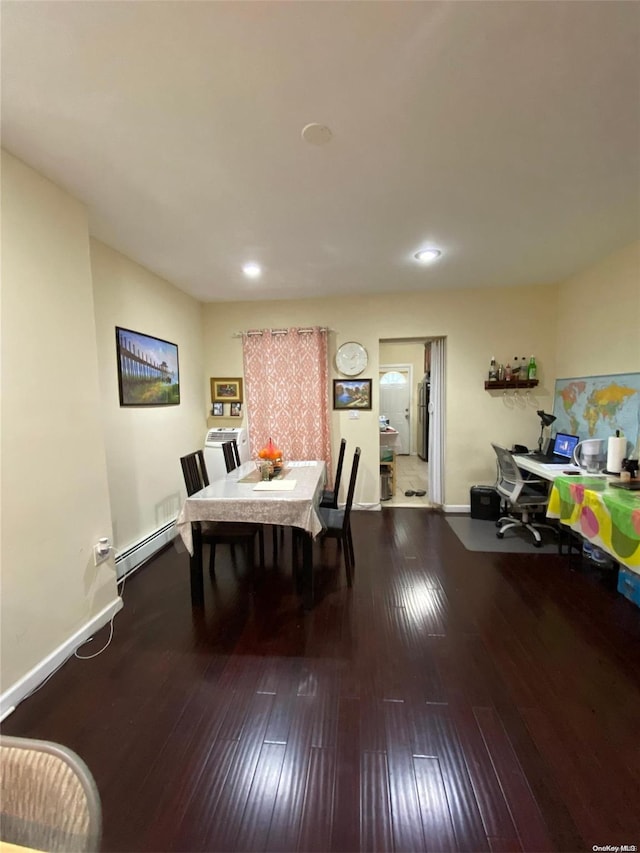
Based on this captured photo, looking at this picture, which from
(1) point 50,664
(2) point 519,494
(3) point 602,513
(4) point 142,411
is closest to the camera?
(1) point 50,664

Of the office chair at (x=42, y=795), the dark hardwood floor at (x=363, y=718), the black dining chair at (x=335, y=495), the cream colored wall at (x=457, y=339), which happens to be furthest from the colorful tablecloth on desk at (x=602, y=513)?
the office chair at (x=42, y=795)

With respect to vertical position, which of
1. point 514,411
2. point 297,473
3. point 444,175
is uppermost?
point 444,175

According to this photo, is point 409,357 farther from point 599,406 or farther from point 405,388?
point 599,406

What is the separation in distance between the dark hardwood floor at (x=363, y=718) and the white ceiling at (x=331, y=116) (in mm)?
2633

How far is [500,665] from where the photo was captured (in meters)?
1.72

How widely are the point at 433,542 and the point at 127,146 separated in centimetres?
357

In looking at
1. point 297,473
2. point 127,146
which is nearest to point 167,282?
point 127,146

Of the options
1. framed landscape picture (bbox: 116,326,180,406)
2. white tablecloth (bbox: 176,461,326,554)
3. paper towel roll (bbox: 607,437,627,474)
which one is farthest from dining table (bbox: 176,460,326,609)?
paper towel roll (bbox: 607,437,627,474)

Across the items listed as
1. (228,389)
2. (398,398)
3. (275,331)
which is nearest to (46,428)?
(228,389)

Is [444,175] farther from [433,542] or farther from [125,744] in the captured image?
[125,744]

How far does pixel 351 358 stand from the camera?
395cm

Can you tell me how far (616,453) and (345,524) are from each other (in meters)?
2.16

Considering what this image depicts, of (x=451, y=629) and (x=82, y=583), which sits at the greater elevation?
(x=82, y=583)

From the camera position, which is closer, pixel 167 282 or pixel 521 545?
pixel 521 545
